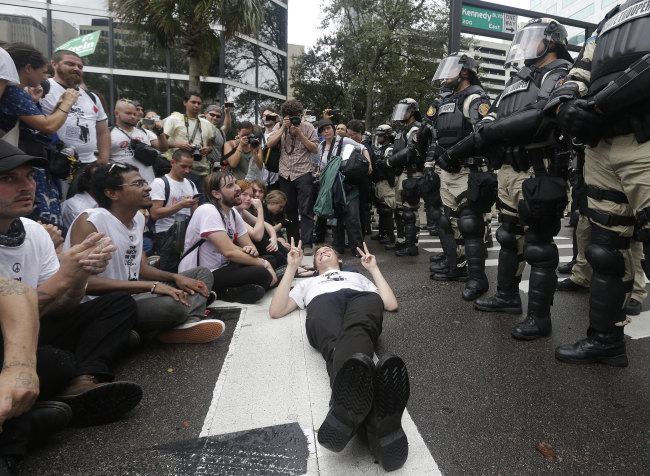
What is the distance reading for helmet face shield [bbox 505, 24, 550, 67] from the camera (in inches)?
133

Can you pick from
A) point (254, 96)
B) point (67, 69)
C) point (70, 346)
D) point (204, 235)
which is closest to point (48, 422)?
point (70, 346)

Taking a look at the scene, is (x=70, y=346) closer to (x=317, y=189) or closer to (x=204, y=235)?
(x=204, y=235)

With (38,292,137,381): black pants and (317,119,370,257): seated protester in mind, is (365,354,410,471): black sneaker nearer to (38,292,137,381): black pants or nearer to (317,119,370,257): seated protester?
(38,292,137,381): black pants

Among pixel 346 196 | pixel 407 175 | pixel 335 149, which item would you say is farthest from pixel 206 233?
pixel 407 175

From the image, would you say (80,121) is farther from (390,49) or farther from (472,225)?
(390,49)

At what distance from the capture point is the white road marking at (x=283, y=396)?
1.81 m

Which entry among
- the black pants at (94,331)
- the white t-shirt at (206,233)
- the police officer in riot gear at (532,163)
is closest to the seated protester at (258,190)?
the white t-shirt at (206,233)

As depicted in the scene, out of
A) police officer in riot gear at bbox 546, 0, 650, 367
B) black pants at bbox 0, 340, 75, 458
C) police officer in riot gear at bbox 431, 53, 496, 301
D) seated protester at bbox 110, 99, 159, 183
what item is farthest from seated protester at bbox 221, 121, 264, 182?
black pants at bbox 0, 340, 75, 458

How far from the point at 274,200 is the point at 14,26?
14.5 metres

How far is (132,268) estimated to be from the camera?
10.1ft

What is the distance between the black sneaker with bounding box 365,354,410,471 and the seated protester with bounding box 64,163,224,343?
162 centimetres

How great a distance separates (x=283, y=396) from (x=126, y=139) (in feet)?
13.0

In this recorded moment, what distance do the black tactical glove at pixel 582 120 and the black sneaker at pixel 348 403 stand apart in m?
1.79

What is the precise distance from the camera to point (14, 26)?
1475 centimetres
